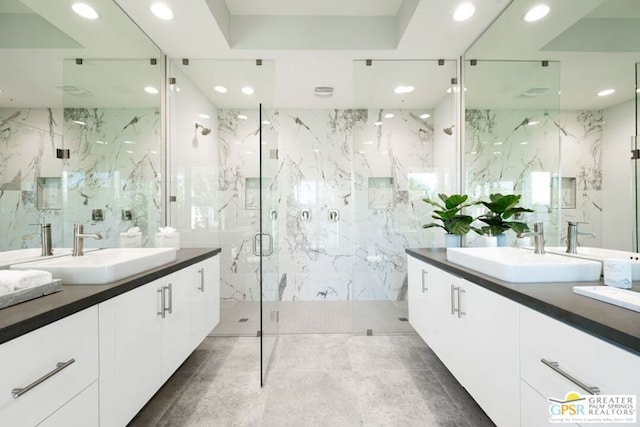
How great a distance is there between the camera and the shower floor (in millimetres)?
2812

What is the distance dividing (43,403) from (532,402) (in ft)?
5.37

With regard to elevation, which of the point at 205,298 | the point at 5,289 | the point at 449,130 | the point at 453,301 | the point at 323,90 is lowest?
the point at 205,298

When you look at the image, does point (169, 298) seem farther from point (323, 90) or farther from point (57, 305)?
point (323, 90)

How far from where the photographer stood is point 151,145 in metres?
2.44

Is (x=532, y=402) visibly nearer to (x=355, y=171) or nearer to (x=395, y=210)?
(x=395, y=210)

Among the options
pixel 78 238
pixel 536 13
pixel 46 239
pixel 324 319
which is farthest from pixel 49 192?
pixel 536 13

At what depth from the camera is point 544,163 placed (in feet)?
5.64

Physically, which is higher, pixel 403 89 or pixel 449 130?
pixel 403 89

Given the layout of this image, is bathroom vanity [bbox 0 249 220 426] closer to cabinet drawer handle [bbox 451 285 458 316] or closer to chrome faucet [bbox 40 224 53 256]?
chrome faucet [bbox 40 224 53 256]

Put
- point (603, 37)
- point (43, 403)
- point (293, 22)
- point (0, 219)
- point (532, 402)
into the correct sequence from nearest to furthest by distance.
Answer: point (43, 403)
point (532, 402)
point (0, 219)
point (603, 37)
point (293, 22)

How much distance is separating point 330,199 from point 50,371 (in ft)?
10.1

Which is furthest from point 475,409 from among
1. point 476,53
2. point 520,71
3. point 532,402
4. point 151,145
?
point 151,145

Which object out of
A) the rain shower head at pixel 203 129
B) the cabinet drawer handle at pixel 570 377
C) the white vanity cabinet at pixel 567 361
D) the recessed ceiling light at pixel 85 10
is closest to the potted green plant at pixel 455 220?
the white vanity cabinet at pixel 567 361

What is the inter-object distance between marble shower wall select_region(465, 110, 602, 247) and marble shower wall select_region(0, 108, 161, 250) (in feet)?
8.42
